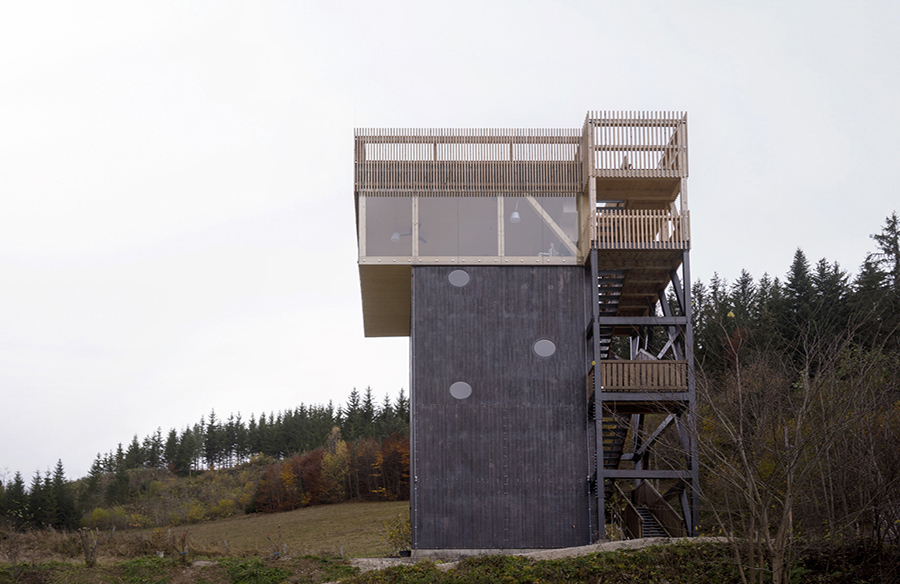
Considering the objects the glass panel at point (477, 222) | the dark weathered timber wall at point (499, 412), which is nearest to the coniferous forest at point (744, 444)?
the dark weathered timber wall at point (499, 412)

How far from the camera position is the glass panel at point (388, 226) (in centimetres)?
2114

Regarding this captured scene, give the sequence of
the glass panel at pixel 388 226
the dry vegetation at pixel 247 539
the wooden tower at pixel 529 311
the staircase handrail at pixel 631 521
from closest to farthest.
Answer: the dry vegetation at pixel 247 539, the wooden tower at pixel 529 311, the staircase handrail at pixel 631 521, the glass panel at pixel 388 226

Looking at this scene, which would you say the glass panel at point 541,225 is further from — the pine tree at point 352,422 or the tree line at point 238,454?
the pine tree at point 352,422

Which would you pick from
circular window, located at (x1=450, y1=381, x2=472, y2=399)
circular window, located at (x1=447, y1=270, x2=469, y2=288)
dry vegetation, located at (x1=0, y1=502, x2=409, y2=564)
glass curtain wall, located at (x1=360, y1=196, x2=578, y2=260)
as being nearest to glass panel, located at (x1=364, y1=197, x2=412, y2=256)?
glass curtain wall, located at (x1=360, y1=196, x2=578, y2=260)

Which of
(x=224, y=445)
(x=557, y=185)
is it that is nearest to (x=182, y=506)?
(x=224, y=445)

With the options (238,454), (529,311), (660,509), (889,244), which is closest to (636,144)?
(529,311)

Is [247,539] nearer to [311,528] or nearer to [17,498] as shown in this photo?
[311,528]

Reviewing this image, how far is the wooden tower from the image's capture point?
19.7 metres

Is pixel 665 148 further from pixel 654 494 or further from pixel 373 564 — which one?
pixel 373 564

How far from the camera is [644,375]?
64.0 feet

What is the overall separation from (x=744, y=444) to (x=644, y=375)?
7.41 meters

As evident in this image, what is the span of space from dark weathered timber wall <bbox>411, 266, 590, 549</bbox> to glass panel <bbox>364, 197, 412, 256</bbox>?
89 centimetres

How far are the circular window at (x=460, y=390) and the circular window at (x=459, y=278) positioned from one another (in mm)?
2583

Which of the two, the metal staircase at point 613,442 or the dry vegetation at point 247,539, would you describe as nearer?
the dry vegetation at point 247,539
